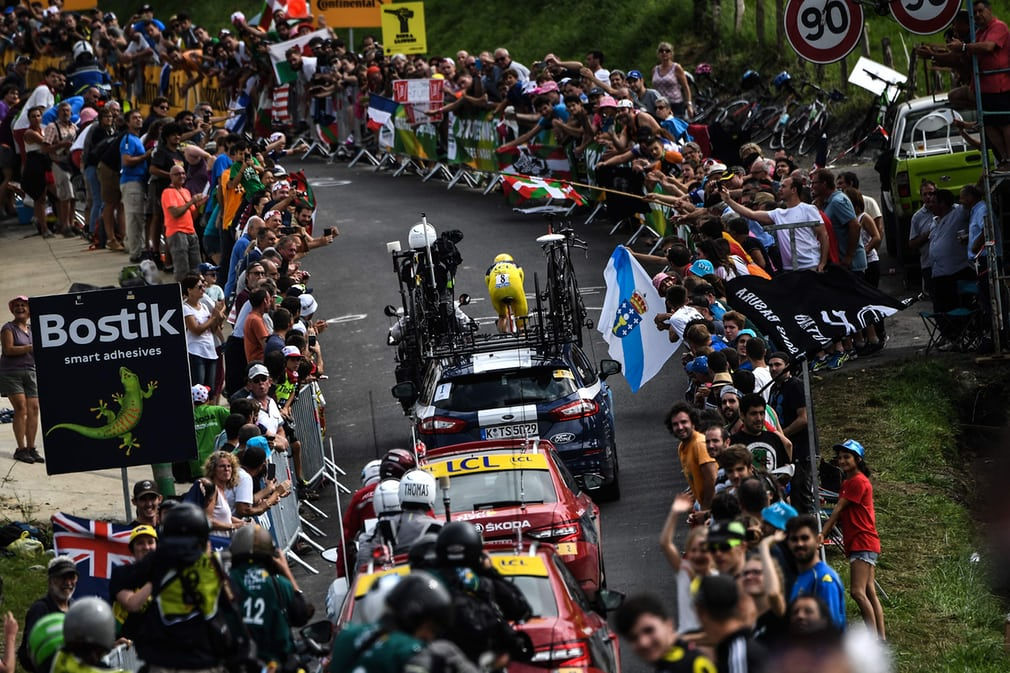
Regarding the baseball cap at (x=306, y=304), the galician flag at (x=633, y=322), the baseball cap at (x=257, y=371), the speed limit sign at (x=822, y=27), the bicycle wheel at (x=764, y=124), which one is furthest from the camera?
the bicycle wheel at (x=764, y=124)

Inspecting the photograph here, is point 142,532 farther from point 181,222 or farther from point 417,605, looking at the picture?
point 181,222

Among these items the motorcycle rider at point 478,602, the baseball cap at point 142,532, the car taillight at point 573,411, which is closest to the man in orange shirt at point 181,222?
the car taillight at point 573,411

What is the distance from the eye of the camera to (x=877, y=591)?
13.5 m

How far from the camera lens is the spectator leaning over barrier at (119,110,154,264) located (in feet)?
81.6

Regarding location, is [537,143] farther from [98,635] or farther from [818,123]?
[98,635]

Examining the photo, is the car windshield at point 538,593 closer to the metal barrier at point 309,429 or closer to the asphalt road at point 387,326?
the asphalt road at point 387,326

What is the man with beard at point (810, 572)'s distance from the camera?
931 centimetres

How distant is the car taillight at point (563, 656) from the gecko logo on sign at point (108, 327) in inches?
207

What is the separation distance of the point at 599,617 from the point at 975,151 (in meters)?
13.2

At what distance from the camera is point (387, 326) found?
23109 mm

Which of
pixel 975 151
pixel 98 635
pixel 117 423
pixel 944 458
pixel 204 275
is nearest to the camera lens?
pixel 98 635

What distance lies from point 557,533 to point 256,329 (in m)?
6.07

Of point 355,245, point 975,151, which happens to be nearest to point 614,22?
point 355,245

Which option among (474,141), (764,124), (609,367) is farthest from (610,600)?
(764,124)
